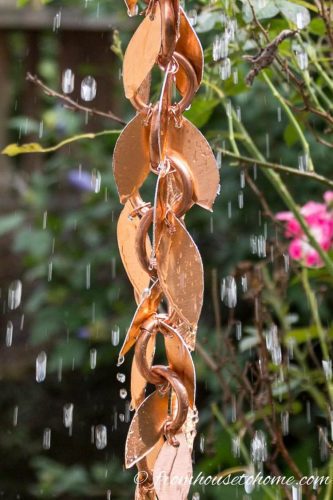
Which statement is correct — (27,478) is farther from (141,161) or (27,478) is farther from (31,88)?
(141,161)

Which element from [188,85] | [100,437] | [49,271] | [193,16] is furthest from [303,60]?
[100,437]

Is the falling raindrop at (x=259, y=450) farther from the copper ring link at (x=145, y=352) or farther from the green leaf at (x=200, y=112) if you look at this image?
the copper ring link at (x=145, y=352)

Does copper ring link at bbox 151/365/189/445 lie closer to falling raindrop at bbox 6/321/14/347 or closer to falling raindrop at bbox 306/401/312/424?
falling raindrop at bbox 306/401/312/424

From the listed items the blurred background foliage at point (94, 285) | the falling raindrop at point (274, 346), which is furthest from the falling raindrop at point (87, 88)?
the falling raindrop at point (274, 346)

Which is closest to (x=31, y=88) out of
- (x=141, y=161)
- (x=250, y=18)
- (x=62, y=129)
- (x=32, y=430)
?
(x=62, y=129)

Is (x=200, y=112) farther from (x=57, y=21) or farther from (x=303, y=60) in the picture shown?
(x=57, y=21)
